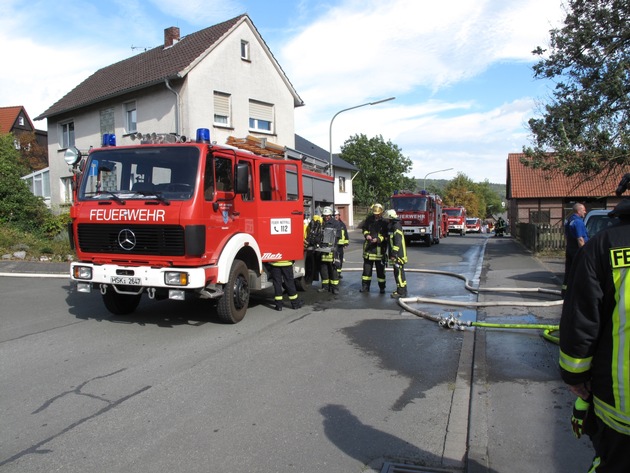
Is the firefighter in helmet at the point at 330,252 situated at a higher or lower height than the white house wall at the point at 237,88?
lower

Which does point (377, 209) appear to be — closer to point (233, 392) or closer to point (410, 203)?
point (233, 392)

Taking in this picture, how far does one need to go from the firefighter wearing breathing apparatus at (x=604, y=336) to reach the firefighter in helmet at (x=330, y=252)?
786cm

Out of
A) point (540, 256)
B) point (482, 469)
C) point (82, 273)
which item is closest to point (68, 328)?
point (82, 273)

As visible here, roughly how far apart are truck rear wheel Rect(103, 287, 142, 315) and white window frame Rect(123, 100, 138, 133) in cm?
1626

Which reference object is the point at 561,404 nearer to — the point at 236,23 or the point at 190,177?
the point at 190,177

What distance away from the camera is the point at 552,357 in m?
5.43

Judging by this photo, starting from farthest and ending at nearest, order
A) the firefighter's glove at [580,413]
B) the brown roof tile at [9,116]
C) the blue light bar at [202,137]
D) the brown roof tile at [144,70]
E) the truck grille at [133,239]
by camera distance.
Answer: the brown roof tile at [9,116]
the brown roof tile at [144,70]
the blue light bar at [202,137]
the truck grille at [133,239]
the firefighter's glove at [580,413]

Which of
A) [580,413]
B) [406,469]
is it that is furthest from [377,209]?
[580,413]

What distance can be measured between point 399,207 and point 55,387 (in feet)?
67.3

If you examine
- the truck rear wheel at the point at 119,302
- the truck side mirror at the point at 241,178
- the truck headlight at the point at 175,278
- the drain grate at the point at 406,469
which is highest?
the truck side mirror at the point at 241,178

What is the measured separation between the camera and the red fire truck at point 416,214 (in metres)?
23.1

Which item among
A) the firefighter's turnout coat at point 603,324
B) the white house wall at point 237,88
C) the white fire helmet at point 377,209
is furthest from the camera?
the white house wall at point 237,88

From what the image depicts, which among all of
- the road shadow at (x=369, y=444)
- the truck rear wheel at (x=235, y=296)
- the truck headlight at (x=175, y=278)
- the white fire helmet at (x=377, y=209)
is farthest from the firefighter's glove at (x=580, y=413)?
the white fire helmet at (x=377, y=209)

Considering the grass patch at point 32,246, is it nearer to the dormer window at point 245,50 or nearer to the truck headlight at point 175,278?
the truck headlight at point 175,278
